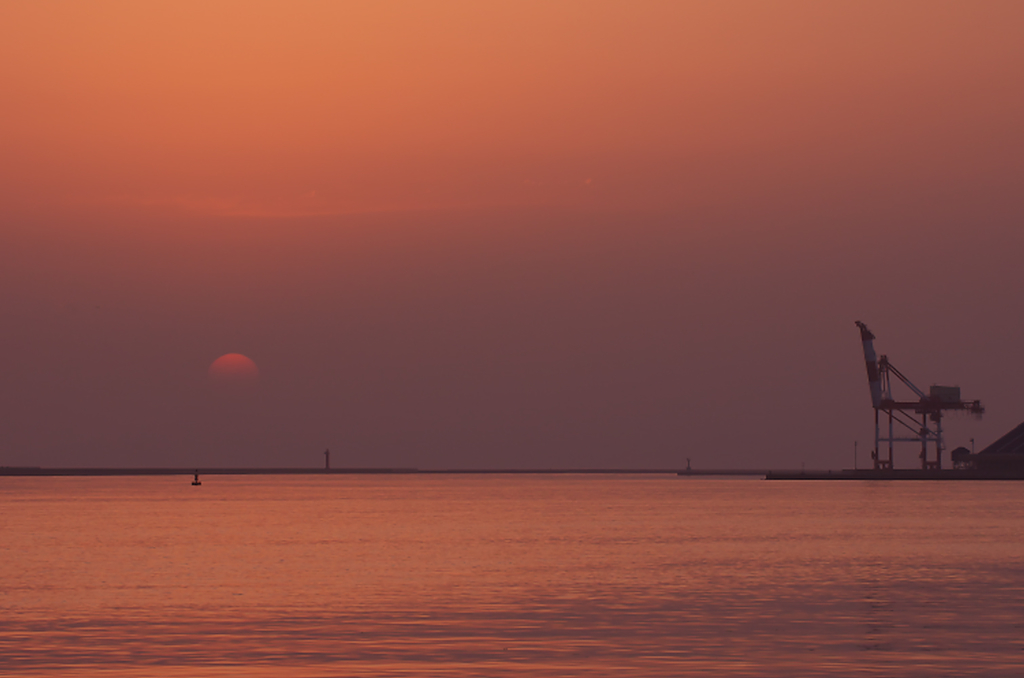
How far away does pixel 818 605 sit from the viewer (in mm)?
49344

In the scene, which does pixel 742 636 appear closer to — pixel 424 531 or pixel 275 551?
pixel 275 551

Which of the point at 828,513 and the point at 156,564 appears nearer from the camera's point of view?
the point at 156,564

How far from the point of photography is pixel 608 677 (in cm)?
3241

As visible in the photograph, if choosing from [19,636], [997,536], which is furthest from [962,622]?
[997,536]

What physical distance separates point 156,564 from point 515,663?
42045 millimetres

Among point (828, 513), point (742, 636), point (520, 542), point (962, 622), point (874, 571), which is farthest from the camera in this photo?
point (828, 513)

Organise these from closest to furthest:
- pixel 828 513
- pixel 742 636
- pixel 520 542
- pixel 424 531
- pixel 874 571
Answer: pixel 742 636
pixel 874 571
pixel 520 542
pixel 424 531
pixel 828 513

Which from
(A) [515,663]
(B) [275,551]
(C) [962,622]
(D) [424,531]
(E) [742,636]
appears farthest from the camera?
(D) [424,531]

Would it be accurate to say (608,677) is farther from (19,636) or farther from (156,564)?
(156,564)

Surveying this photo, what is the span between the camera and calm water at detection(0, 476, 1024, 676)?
35250 millimetres

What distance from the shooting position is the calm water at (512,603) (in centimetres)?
3525

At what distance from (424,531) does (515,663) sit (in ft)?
258

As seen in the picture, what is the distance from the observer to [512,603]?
50.9 meters

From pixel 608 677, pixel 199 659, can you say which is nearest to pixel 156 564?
pixel 199 659
